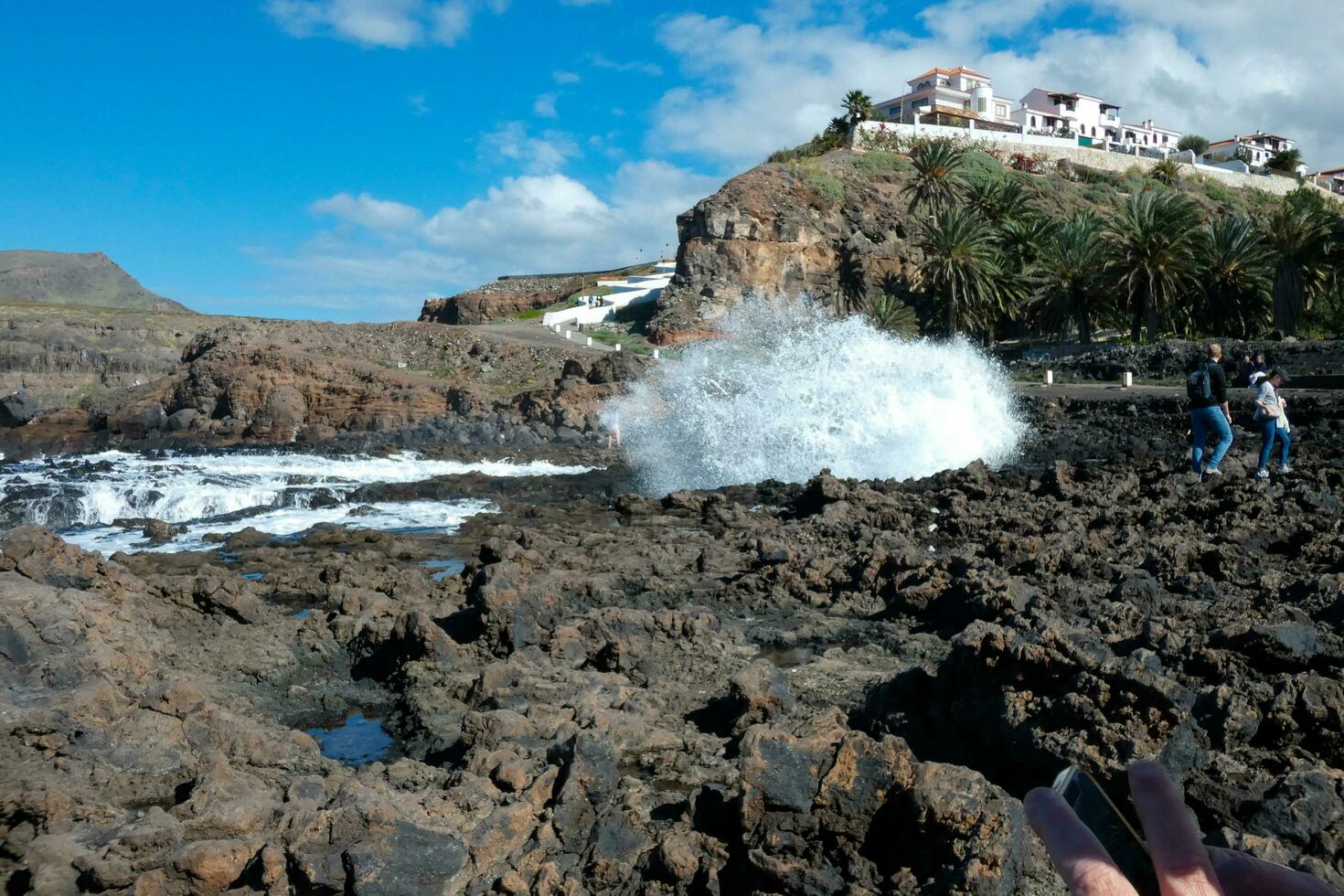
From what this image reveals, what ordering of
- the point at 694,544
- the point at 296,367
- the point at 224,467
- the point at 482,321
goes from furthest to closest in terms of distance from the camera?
the point at 482,321 < the point at 296,367 < the point at 224,467 < the point at 694,544

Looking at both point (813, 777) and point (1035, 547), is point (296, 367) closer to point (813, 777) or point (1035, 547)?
point (1035, 547)

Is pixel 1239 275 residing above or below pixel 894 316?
above

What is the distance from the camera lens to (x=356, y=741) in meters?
7.38

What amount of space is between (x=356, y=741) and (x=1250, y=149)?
110316mm

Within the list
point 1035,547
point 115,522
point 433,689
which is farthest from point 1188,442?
point 115,522

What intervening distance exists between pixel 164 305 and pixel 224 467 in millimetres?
80132

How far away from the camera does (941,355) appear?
976 inches

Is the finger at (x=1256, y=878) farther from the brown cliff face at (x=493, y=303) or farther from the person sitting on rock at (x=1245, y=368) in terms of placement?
the brown cliff face at (x=493, y=303)

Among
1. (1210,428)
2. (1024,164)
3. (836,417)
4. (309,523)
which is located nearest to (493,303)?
(1024,164)

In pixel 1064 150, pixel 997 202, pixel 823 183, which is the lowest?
pixel 997 202

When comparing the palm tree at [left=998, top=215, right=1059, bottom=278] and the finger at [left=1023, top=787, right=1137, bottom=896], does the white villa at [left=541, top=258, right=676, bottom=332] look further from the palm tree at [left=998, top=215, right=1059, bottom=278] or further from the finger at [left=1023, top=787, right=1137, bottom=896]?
the finger at [left=1023, top=787, right=1137, bottom=896]

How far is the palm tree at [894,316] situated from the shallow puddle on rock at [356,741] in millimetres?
42796

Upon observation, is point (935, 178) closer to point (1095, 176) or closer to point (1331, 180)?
point (1095, 176)

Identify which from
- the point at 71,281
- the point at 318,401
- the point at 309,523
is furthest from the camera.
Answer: the point at 71,281
